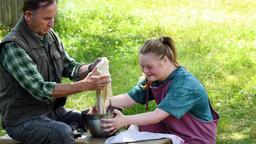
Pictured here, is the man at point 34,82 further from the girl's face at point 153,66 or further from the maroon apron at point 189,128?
the maroon apron at point 189,128

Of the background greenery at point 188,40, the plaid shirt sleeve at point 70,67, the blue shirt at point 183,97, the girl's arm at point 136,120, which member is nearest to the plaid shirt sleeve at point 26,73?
the girl's arm at point 136,120

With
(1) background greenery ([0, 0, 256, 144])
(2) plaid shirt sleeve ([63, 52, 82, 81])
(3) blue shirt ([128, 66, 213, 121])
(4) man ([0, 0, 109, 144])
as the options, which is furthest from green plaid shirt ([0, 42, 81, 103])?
(1) background greenery ([0, 0, 256, 144])

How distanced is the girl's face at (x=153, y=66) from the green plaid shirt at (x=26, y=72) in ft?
2.18

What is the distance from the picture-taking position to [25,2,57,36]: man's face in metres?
5.01

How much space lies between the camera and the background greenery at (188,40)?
7590mm

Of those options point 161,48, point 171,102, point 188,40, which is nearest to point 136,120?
point 171,102

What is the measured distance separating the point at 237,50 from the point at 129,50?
155 centimetres

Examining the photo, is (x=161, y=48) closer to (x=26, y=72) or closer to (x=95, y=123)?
(x=95, y=123)

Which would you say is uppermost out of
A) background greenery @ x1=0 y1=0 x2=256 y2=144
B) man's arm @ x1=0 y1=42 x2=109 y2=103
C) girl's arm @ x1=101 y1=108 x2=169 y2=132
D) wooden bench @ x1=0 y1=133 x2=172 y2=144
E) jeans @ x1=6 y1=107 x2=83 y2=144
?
man's arm @ x1=0 y1=42 x2=109 y2=103

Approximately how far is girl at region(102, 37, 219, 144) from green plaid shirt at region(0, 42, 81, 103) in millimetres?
496

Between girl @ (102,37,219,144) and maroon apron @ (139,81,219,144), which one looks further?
maroon apron @ (139,81,219,144)

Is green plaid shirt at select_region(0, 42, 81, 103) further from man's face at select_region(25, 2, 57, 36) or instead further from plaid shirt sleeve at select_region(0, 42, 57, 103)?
man's face at select_region(25, 2, 57, 36)

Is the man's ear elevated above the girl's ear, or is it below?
above

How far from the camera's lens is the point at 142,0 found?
1362 centimetres
